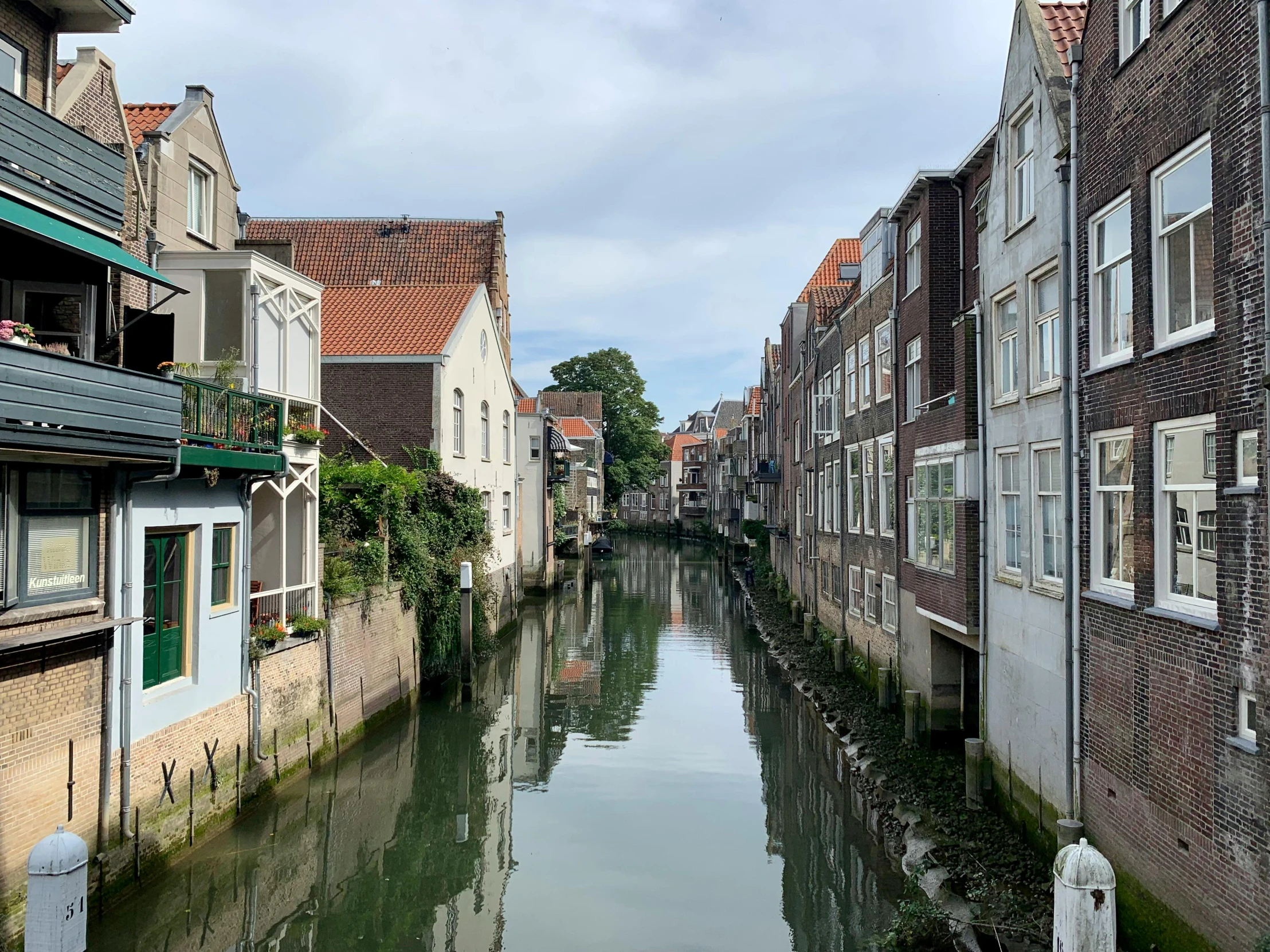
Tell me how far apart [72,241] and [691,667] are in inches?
817

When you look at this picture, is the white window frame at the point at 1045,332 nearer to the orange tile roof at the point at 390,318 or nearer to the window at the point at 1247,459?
the window at the point at 1247,459

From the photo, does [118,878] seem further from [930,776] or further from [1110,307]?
[1110,307]

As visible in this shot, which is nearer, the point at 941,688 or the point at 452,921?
the point at 452,921

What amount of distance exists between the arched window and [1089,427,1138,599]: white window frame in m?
19.7

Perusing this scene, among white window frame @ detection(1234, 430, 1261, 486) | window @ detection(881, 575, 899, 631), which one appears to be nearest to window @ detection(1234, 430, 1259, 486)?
white window frame @ detection(1234, 430, 1261, 486)

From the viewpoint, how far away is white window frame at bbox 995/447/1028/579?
12.0 meters

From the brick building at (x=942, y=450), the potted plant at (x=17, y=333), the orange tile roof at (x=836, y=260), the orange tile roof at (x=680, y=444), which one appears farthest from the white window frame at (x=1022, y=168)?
the orange tile roof at (x=680, y=444)

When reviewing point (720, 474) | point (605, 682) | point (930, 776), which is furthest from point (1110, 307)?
point (720, 474)

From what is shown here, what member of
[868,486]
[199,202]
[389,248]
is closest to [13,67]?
[199,202]

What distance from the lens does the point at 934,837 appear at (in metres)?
11.6

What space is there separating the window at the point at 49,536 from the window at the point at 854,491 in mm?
16813

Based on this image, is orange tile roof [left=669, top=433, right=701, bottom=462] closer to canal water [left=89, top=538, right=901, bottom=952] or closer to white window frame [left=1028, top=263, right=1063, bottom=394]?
canal water [left=89, top=538, right=901, bottom=952]

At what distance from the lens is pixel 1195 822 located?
7395 mm

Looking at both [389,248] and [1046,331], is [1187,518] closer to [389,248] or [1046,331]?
[1046,331]
